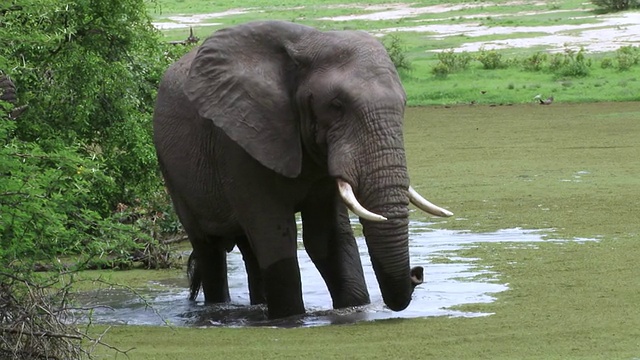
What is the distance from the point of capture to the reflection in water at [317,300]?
10070 millimetres

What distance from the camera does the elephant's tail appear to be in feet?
37.4

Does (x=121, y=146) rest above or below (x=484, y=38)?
above

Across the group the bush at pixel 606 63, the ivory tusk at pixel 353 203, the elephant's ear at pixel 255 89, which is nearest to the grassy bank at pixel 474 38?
the bush at pixel 606 63

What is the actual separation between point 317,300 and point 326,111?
2.40 meters

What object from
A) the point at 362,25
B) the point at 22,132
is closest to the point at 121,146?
the point at 22,132

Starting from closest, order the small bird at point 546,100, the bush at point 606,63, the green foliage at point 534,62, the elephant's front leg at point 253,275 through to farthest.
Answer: the elephant's front leg at point 253,275 → the small bird at point 546,100 → the bush at point 606,63 → the green foliage at point 534,62

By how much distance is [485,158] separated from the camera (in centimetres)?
1933

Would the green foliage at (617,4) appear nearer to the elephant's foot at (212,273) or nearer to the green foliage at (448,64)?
the green foliage at (448,64)

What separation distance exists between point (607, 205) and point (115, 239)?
6.90m

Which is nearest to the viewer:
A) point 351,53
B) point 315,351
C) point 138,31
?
point 315,351

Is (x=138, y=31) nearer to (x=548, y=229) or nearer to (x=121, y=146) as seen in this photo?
(x=121, y=146)

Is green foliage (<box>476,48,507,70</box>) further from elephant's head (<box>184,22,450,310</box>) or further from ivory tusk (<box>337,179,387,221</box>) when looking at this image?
ivory tusk (<box>337,179,387,221</box>)

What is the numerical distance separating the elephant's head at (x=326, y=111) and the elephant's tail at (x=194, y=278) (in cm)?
181

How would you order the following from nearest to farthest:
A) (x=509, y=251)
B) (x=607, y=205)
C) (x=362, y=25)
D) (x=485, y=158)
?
(x=509, y=251)
(x=607, y=205)
(x=485, y=158)
(x=362, y=25)
